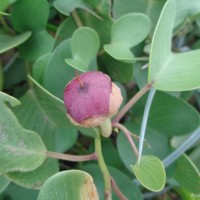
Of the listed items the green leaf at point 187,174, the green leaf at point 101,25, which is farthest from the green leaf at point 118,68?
the green leaf at point 187,174

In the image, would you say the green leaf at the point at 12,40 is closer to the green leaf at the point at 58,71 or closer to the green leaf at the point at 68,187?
the green leaf at the point at 58,71

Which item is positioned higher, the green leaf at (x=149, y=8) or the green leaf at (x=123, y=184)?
the green leaf at (x=149, y=8)

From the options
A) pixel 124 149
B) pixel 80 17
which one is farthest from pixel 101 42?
pixel 124 149

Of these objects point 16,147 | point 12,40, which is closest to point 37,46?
point 12,40

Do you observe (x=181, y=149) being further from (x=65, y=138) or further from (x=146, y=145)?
(x=65, y=138)

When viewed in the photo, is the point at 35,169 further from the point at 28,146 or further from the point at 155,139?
the point at 155,139

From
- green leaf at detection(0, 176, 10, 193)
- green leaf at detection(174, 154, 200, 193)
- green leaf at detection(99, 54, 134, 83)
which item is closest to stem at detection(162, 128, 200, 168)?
green leaf at detection(174, 154, 200, 193)
